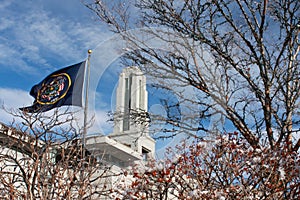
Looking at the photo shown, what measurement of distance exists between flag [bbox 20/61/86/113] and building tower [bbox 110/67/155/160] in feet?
14.0

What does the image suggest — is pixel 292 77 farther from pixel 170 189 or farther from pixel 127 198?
pixel 127 198

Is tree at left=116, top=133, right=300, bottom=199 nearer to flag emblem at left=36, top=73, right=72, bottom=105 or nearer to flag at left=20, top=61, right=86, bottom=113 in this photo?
flag at left=20, top=61, right=86, bottom=113

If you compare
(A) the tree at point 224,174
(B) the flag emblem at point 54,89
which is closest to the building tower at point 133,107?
(A) the tree at point 224,174

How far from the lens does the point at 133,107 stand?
649 centimetres

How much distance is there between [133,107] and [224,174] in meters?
1.85

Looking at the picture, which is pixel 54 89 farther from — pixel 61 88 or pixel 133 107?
pixel 133 107

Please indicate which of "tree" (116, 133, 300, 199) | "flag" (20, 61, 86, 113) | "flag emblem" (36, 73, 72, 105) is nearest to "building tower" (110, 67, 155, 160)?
"tree" (116, 133, 300, 199)

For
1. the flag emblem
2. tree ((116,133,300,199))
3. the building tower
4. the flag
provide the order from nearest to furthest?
tree ((116,133,300,199))
the building tower
the flag
the flag emblem

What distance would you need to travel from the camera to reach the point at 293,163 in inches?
211

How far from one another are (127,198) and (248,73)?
246 centimetres

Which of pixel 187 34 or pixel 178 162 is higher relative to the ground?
pixel 187 34

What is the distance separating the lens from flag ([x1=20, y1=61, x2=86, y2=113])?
10.8 meters

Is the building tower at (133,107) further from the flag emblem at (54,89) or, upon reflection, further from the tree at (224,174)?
the flag emblem at (54,89)

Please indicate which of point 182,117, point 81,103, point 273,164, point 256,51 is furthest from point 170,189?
point 81,103
